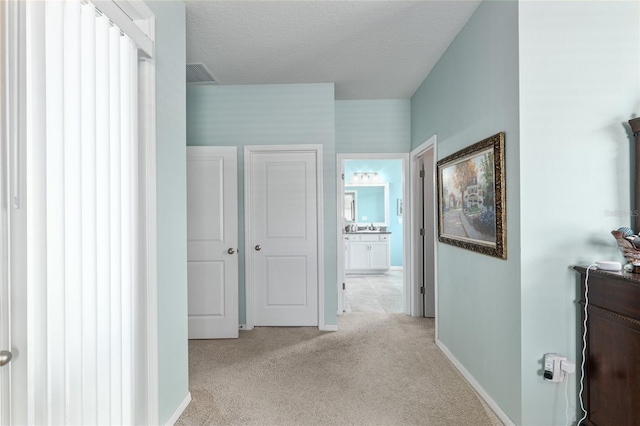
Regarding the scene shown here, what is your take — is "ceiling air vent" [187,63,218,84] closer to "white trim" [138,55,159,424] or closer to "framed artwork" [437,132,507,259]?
"white trim" [138,55,159,424]

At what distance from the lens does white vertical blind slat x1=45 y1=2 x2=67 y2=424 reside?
1.13m

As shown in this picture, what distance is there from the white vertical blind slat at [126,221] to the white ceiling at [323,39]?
0.90 metres

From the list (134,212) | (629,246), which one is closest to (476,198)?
(629,246)

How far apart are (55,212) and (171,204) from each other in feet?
2.40

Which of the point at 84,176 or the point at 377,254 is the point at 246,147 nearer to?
the point at 84,176

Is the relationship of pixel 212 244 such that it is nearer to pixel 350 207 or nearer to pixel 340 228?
pixel 340 228

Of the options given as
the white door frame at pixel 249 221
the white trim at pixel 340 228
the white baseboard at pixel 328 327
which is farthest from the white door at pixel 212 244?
Answer: the white trim at pixel 340 228

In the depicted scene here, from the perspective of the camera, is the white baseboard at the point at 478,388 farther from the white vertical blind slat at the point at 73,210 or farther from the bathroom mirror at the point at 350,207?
the bathroom mirror at the point at 350,207

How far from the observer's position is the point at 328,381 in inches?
91.8

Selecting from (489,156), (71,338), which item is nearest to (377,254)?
(489,156)

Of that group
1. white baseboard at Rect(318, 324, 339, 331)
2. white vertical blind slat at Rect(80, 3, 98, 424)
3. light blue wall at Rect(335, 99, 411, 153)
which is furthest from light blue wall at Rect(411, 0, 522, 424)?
white vertical blind slat at Rect(80, 3, 98, 424)

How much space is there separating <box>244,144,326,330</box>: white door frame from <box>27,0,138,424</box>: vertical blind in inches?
71.9

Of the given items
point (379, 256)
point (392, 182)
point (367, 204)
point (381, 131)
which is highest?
point (381, 131)

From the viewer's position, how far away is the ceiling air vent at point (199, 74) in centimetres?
295
